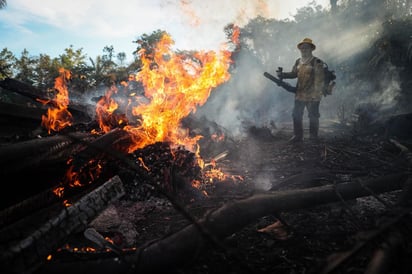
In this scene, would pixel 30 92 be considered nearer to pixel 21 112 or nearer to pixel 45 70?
pixel 21 112

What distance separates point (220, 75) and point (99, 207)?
5686mm

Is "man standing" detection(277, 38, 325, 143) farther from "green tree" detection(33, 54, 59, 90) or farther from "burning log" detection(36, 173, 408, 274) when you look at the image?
"green tree" detection(33, 54, 59, 90)

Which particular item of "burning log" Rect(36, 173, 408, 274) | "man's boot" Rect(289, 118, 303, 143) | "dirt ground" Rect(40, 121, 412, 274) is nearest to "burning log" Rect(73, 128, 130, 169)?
"dirt ground" Rect(40, 121, 412, 274)

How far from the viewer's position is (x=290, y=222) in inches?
125

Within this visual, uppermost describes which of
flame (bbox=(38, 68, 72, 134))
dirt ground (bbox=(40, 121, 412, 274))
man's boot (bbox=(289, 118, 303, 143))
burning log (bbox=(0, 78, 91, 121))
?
burning log (bbox=(0, 78, 91, 121))

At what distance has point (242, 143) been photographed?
866 centimetres

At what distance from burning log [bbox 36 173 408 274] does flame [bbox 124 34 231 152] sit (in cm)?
325

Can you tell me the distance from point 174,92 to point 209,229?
5253 millimetres

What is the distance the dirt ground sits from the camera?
200 centimetres

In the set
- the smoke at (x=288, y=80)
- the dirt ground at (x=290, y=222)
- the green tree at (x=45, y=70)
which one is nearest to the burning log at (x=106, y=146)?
the dirt ground at (x=290, y=222)

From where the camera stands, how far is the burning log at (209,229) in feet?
6.20

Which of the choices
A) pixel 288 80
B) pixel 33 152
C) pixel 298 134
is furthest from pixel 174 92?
pixel 288 80

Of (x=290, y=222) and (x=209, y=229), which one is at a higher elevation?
(x=209, y=229)

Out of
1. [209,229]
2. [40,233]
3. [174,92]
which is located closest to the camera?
[40,233]
